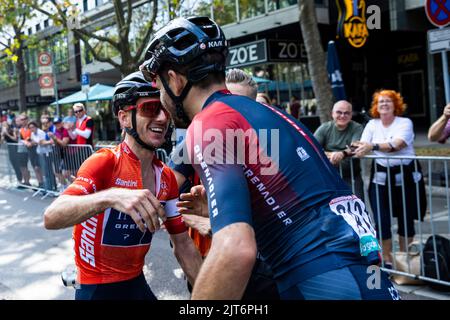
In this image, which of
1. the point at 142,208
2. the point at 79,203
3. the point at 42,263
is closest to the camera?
the point at 142,208

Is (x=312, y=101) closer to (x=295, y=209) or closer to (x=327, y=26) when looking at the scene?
(x=327, y=26)

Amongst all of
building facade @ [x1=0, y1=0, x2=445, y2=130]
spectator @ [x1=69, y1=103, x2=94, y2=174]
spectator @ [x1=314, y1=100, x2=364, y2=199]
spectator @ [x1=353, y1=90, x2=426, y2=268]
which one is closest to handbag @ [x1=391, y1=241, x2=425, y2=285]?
spectator @ [x1=353, y1=90, x2=426, y2=268]

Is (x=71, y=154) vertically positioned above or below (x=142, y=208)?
below

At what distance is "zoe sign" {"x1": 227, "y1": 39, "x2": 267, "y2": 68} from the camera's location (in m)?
17.9

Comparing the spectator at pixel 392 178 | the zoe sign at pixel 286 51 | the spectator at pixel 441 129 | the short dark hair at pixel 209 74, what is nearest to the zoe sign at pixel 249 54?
the zoe sign at pixel 286 51

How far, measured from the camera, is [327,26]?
18703 millimetres

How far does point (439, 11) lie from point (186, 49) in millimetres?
6110

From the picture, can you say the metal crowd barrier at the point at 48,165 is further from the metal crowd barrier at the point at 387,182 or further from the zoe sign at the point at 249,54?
the zoe sign at the point at 249,54

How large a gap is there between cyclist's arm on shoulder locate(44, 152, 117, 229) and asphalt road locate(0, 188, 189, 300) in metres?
2.83

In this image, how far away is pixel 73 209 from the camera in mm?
2115

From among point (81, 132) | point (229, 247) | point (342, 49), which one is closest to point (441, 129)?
point (229, 247)

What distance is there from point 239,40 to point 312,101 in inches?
173

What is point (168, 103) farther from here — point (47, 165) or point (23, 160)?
point (23, 160)

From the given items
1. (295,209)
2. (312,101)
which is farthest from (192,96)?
(312,101)
